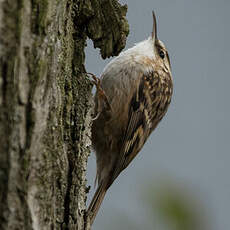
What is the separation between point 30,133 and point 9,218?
24 centimetres

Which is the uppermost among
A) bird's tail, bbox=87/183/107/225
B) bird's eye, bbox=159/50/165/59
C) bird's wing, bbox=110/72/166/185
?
bird's eye, bbox=159/50/165/59

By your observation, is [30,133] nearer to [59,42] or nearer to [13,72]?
[13,72]

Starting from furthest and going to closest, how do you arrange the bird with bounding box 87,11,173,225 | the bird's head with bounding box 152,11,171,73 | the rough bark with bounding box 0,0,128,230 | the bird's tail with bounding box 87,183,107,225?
1. the bird's head with bounding box 152,11,171,73
2. the bird with bounding box 87,11,173,225
3. the bird's tail with bounding box 87,183,107,225
4. the rough bark with bounding box 0,0,128,230

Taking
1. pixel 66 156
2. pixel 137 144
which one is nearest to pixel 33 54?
pixel 66 156

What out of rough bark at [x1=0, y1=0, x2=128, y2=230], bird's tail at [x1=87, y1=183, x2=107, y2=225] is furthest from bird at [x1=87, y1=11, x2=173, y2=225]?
rough bark at [x1=0, y1=0, x2=128, y2=230]

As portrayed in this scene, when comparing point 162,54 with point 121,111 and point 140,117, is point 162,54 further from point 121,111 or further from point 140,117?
point 121,111

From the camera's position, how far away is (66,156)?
1573 millimetres

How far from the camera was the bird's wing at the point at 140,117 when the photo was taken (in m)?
2.81

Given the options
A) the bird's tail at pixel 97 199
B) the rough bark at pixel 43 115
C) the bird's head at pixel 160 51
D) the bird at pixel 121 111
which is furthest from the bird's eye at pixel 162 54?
the rough bark at pixel 43 115

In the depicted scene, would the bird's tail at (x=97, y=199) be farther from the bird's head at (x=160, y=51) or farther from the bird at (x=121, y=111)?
the bird's head at (x=160, y=51)

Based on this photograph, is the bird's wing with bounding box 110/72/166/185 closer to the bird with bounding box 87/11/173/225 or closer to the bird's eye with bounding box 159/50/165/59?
the bird with bounding box 87/11/173/225

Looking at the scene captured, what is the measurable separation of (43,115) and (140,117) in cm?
170

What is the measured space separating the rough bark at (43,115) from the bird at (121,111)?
83 centimetres

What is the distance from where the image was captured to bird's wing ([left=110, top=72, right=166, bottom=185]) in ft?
9.21
